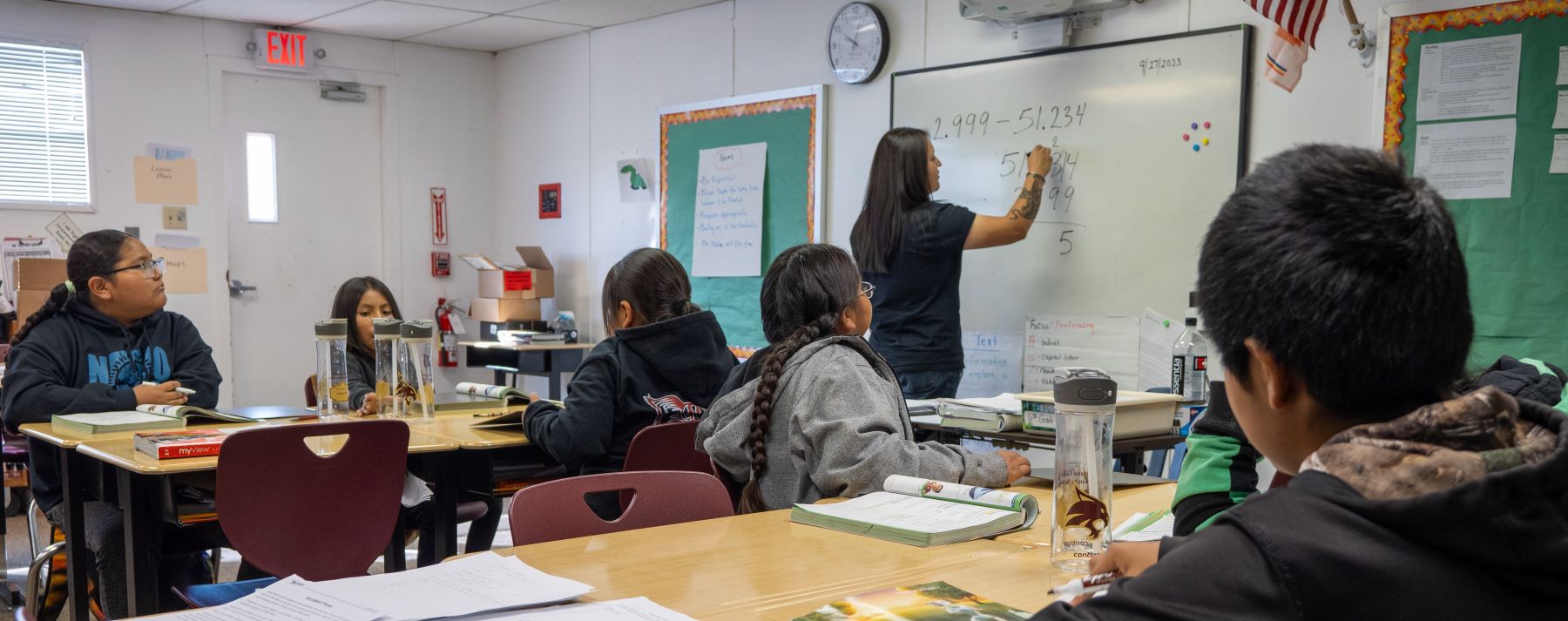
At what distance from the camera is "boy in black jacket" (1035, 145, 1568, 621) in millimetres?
649

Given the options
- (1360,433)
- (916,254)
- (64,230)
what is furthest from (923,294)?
(64,230)

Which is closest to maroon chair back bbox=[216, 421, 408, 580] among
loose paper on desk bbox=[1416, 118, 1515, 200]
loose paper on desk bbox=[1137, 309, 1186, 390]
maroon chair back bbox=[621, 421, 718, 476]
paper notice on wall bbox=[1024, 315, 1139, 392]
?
maroon chair back bbox=[621, 421, 718, 476]

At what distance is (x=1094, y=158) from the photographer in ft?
13.4

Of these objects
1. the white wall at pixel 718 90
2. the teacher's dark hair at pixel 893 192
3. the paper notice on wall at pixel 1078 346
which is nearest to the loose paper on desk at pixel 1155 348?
the paper notice on wall at pixel 1078 346

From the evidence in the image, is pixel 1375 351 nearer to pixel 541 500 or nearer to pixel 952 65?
pixel 541 500

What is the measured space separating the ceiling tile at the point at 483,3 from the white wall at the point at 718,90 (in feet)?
2.02

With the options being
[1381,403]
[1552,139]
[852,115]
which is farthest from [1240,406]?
[852,115]

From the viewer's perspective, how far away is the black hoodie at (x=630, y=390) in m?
2.63

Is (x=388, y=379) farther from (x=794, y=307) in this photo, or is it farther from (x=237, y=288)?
(x=237, y=288)

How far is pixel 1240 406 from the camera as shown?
81 centimetres

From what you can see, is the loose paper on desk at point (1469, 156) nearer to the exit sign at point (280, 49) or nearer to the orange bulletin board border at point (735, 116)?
the orange bulletin board border at point (735, 116)

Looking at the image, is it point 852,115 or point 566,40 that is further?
point 566,40

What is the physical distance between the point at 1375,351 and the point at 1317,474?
85mm

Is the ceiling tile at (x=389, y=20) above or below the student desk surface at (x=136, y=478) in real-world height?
above
